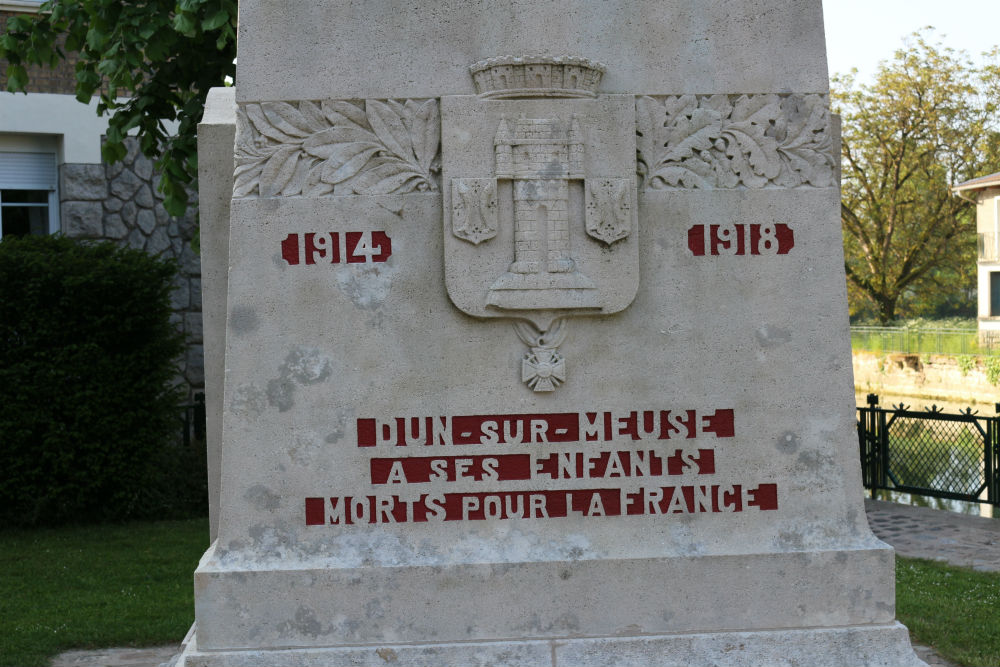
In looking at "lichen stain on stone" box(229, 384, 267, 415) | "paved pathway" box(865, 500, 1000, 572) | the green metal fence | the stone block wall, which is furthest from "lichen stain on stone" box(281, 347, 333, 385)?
the green metal fence

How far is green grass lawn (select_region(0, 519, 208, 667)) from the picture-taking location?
686cm

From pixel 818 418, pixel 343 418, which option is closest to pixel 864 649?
pixel 818 418

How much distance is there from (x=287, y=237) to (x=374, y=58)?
70cm

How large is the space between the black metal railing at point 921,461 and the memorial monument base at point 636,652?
8.57 m

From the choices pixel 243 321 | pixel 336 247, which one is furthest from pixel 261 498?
pixel 336 247

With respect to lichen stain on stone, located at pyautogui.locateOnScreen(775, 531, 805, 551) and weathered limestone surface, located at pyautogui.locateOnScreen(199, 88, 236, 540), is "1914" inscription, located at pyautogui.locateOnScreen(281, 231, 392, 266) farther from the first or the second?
lichen stain on stone, located at pyautogui.locateOnScreen(775, 531, 805, 551)

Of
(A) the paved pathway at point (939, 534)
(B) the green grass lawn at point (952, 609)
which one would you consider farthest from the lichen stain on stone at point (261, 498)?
(A) the paved pathway at point (939, 534)

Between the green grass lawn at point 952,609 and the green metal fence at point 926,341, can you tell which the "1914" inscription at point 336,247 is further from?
the green metal fence at point 926,341

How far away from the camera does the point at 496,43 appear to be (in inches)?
156

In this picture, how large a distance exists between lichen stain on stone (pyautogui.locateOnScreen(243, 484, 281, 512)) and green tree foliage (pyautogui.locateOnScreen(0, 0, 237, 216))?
4.46 m

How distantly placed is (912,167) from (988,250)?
5030mm

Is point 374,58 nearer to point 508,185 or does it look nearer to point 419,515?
point 508,185

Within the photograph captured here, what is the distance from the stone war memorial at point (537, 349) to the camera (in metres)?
3.89

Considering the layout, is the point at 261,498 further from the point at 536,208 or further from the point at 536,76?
the point at 536,76
